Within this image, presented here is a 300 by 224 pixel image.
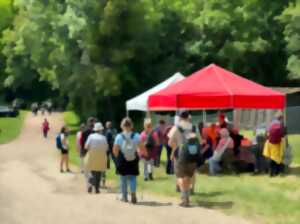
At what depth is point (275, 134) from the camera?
21297 millimetres

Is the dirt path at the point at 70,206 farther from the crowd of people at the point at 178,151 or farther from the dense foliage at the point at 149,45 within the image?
the dense foliage at the point at 149,45

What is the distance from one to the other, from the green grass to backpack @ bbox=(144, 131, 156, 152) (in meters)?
29.5

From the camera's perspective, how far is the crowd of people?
16188mm

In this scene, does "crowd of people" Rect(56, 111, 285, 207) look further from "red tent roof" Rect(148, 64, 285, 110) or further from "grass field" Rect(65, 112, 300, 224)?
"red tent roof" Rect(148, 64, 285, 110)

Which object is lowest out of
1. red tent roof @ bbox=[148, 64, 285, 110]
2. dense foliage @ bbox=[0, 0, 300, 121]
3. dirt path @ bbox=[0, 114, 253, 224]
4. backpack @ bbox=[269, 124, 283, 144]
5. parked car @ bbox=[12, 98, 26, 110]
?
parked car @ bbox=[12, 98, 26, 110]

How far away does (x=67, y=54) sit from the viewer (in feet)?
203

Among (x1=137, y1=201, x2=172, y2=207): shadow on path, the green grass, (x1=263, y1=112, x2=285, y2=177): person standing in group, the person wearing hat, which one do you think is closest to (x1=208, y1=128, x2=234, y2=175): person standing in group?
(x1=263, y1=112, x2=285, y2=177): person standing in group

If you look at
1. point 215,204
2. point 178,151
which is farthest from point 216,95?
point 215,204

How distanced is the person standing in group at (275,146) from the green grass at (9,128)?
31.3m

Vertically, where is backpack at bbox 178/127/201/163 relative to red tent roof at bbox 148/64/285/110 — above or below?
below

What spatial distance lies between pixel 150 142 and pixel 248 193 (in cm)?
529

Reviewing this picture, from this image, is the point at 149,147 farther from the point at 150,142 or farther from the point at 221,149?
the point at 221,149

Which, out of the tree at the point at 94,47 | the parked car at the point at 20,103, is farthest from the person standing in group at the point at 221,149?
the parked car at the point at 20,103

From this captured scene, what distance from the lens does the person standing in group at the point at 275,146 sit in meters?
21.3
